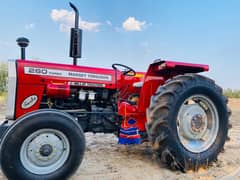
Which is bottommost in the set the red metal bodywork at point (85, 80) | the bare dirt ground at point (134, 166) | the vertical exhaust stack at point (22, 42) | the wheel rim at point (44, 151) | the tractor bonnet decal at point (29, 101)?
the bare dirt ground at point (134, 166)

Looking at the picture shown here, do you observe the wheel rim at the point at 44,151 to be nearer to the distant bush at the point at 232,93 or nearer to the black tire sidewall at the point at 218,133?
the black tire sidewall at the point at 218,133

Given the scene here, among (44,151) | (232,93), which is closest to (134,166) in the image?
(44,151)

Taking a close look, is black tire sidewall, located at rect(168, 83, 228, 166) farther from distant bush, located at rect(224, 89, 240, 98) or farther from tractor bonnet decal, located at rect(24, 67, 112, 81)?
distant bush, located at rect(224, 89, 240, 98)

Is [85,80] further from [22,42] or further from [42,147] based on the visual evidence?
[42,147]

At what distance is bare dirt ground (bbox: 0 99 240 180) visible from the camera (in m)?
2.77

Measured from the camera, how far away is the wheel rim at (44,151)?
2.37m

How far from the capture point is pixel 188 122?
3.18 m

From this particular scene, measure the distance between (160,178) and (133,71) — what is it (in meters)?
1.56

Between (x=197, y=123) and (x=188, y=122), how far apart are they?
0.43ft

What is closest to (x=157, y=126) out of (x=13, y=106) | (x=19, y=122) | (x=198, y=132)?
(x=198, y=132)

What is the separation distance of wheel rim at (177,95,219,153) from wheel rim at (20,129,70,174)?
1411mm

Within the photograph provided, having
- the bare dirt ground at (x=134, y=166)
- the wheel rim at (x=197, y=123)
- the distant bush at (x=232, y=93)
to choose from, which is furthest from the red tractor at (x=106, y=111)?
the distant bush at (x=232, y=93)

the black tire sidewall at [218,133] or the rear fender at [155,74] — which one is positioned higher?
the rear fender at [155,74]

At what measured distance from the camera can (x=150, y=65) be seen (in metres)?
3.33
